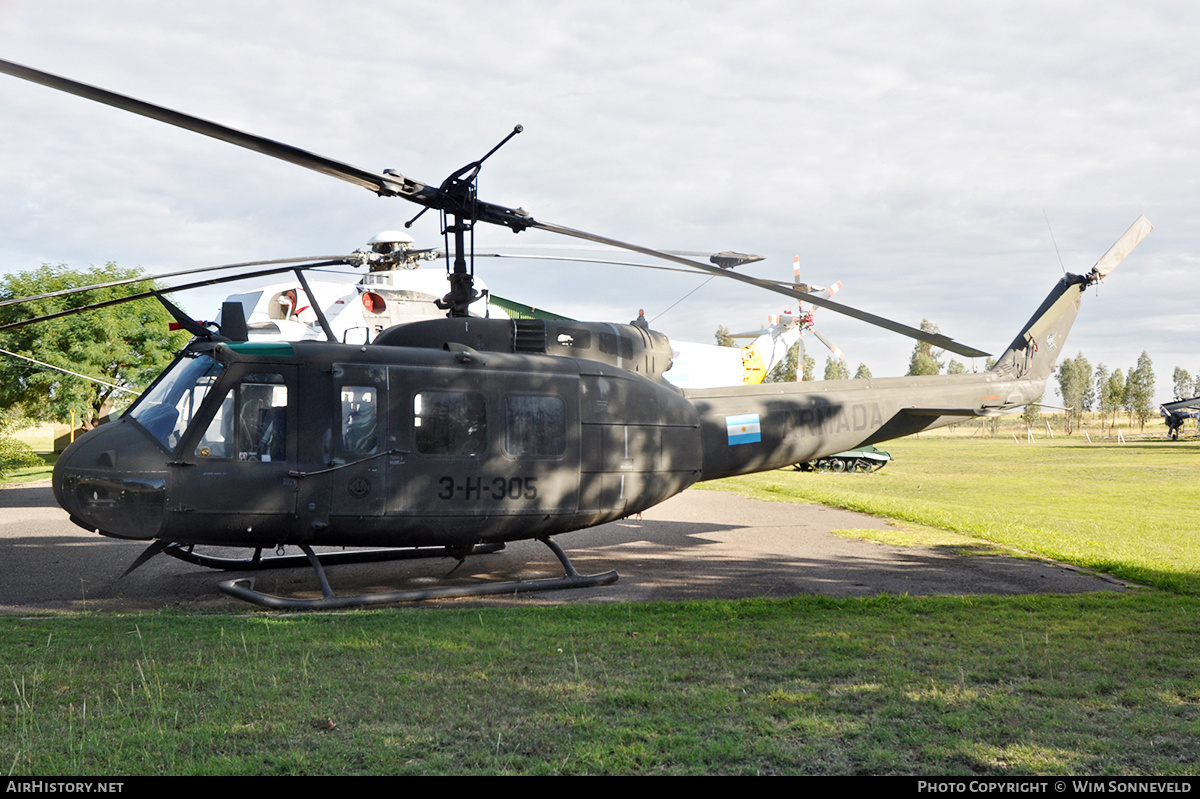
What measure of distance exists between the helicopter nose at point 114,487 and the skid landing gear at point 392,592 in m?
1.03

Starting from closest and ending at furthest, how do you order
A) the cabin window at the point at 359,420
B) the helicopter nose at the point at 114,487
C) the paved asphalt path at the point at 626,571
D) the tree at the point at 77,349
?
the helicopter nose at the point at 114,487 → the cabin window at the point at 359,420 → the paved asphalt path at the point at 626,571 → the tree at the point at 77,349

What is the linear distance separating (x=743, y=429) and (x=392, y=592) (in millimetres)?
4810

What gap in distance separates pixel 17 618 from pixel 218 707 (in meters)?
3.73

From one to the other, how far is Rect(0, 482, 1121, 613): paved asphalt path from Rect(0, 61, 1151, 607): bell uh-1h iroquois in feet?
1.68

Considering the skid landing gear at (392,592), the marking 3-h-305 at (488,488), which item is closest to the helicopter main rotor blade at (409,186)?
the marking 3-h-305 at (488,488)

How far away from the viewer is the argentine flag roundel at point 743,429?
1052cm

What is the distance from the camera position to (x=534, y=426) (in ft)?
29.3

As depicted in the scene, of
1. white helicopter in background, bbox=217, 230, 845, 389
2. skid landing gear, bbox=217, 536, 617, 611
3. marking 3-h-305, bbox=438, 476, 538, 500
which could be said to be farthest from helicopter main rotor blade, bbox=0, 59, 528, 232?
white helicopter in background, bbox=217, 230, 845, 389

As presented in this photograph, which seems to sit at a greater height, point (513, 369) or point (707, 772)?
point (513, 369)

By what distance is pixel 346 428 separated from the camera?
326 inches

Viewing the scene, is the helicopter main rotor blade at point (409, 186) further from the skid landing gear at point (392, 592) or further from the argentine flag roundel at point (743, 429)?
the skid landing gear at point (392, 592)

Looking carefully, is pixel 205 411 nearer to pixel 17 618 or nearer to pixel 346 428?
pixel 346 428
